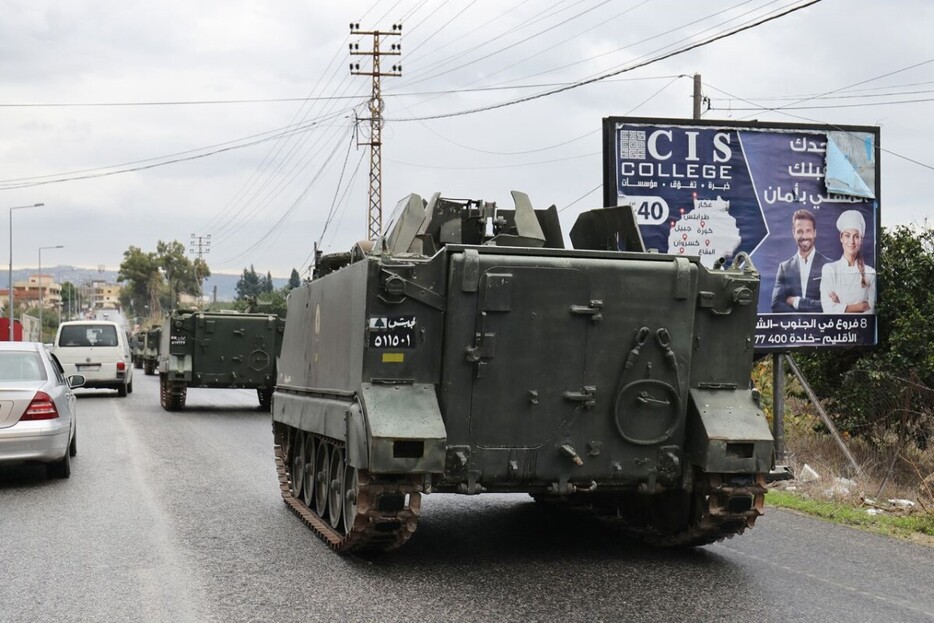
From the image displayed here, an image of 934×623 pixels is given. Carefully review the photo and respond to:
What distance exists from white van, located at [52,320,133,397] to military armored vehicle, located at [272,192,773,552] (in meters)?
21.2

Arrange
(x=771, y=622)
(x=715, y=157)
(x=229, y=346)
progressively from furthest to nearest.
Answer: (x=229, y=346) < (x=715, y=157) < (x=771, y=622)

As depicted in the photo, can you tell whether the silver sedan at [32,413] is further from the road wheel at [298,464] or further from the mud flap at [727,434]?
the mud flap at [727,434]

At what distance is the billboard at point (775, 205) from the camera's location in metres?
13.7

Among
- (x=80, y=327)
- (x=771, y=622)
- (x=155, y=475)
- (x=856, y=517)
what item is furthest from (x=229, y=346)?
(x=771, y=622)

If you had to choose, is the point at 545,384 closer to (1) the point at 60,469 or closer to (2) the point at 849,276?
(1) the point at 60,469

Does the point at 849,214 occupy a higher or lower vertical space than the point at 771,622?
higher

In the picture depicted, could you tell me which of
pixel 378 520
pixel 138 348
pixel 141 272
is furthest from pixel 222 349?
pixel 141 272

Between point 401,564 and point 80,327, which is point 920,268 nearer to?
point 401,564

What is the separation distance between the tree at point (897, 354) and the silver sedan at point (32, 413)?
31.1ft

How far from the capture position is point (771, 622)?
627cm

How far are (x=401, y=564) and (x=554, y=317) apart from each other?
1.97 meters

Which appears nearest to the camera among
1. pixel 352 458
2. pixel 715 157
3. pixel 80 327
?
pixel 352 458

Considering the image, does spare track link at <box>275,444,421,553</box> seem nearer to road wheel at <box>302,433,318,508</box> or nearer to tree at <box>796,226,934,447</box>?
road wheel at <box>302,433,318,508</box>

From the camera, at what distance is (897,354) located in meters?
14.7
